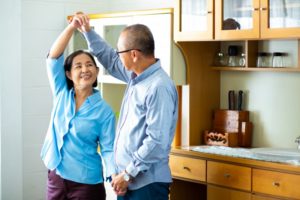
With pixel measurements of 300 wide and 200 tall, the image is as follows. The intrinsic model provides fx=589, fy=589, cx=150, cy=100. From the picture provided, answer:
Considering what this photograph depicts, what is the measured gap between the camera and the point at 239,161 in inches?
131

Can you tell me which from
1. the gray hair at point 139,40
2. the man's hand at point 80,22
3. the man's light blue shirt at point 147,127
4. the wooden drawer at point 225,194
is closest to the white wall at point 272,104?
the wooden drawer at point 225,194

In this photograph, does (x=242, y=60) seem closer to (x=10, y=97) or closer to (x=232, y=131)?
(x=232, y=131)

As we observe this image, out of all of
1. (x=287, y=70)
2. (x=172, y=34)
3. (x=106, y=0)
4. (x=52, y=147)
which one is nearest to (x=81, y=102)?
(x=52, y=147)

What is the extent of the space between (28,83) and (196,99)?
4.80 ft

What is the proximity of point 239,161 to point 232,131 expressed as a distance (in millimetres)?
489

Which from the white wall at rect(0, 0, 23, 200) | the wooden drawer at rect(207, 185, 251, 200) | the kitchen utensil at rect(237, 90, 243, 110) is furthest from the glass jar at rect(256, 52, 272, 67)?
the white wall at rect(0, 0, 23, 200)

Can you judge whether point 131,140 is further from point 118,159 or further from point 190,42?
point 190,42

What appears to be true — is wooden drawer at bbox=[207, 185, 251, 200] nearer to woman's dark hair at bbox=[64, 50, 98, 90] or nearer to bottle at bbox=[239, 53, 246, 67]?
bottle at bbox=[239, 53, 246, 67]

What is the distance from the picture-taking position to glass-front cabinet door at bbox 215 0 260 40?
10.9 ft

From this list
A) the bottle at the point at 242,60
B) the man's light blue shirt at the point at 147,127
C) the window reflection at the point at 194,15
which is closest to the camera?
the man's light blue shirt at the point at 147,127

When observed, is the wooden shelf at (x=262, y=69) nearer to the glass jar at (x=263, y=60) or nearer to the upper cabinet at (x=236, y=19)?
the glass jar at (x=263, y=60)

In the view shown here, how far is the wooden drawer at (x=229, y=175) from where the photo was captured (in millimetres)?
3303

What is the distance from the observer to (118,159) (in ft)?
9.80

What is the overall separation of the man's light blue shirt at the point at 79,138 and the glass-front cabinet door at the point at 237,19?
88 cm
